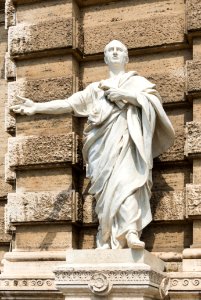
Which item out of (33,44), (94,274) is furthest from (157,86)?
(94,274)

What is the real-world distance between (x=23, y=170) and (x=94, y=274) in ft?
8.01

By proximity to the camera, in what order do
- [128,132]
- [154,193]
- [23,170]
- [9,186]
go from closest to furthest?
[128,132] → [154,193] → [23,170] → [9,186]

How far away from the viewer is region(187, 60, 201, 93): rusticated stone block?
30.8ft

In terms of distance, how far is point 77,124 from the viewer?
1014cm

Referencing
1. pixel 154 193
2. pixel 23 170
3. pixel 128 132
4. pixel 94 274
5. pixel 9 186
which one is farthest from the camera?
pixel 9 186

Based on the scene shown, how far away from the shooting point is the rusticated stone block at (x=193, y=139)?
9195 mm

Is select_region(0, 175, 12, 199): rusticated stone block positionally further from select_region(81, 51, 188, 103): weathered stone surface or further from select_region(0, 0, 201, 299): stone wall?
select_region(81, 51, 188, 103): weathered stone surface

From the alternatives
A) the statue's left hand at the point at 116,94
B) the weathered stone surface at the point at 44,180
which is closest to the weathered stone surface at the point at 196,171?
the statue's left hand at the point at 116,94

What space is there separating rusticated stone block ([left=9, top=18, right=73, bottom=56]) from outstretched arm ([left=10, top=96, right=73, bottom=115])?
3.98 feet

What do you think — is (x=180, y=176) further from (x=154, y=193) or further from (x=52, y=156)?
(x=52, y=156)

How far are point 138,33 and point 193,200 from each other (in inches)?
97.1

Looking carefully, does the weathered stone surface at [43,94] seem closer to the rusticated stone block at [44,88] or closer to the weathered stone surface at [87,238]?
the rusticated stone block at [44,88]

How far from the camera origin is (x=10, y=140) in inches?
401

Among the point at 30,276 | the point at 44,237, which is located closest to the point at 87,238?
the point at 44,237
